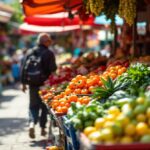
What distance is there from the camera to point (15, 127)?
40.8 feet

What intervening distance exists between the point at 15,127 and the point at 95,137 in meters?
8.43

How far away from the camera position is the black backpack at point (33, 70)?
10273 mm

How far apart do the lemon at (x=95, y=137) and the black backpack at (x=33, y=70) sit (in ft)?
19.5

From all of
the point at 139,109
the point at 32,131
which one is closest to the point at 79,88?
the point at 32,131

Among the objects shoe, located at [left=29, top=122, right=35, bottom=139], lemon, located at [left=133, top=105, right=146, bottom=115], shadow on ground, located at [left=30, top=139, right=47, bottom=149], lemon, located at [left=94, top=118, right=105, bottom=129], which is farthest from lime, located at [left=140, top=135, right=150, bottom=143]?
shoe, located at [left=29, top=122, right=35, bottom=139]

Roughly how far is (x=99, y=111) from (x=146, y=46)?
23.7ft

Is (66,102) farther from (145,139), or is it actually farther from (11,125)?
(11,125)

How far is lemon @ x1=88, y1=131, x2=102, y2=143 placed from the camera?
4.14 m

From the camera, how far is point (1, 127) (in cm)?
1244

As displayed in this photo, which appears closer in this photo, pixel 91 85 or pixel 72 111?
pixel 72 111

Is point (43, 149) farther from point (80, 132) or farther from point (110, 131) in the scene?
point (110, 131)

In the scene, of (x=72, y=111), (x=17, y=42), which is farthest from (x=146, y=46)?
(x=17, y=42)

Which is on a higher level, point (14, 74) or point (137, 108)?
point (137, 108)

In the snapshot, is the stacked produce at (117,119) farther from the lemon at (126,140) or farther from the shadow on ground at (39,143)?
the shadow on ground at (39,143)
